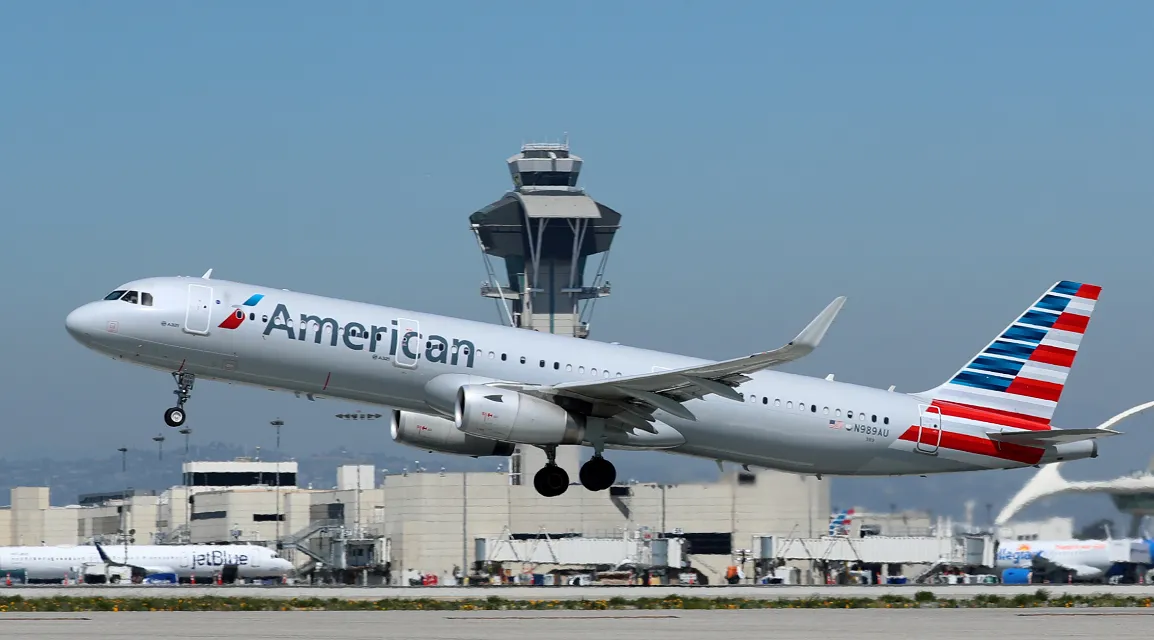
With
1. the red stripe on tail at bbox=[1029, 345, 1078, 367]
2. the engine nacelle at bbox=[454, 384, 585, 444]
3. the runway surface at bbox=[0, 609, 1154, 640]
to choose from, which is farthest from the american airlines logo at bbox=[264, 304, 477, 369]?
the red stripe on tail at bbox=[1029, 345, 1078, 367]

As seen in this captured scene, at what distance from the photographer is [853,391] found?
132ft

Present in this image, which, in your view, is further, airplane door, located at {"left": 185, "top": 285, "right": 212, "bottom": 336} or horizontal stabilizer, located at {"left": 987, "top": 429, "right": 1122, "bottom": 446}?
horizontal stabilizer, located at {"left": 987, "top": 429, "right": 1122, "bottom": 446}

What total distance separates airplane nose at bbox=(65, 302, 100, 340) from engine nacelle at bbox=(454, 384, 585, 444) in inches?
335

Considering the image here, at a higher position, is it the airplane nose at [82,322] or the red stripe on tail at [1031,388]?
the airplane nose at [82,322]

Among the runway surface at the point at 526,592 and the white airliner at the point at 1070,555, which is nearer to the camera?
the runway surface at the point at 526,592

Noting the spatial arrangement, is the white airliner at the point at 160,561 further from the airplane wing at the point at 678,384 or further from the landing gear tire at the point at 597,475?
the airplane wing at the point at 678,384

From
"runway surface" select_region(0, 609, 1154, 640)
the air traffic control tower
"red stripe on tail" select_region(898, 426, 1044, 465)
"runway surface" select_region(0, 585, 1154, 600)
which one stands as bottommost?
"runway surface" select_region(0, 585, 1154, 600)

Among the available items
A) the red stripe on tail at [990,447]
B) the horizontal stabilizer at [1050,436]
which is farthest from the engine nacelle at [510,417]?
the horizontal stabilizer at [1050,436]

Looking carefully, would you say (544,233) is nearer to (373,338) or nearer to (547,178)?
(547,178)

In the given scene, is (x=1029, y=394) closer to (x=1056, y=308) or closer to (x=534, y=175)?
(x=1056, y=308)

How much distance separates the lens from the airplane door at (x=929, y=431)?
40.2 meters

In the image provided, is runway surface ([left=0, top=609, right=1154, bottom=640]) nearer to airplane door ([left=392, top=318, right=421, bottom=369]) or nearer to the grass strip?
the grass strip

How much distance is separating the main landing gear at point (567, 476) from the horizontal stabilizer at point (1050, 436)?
33.3 feet

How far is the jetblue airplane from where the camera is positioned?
116 ft
